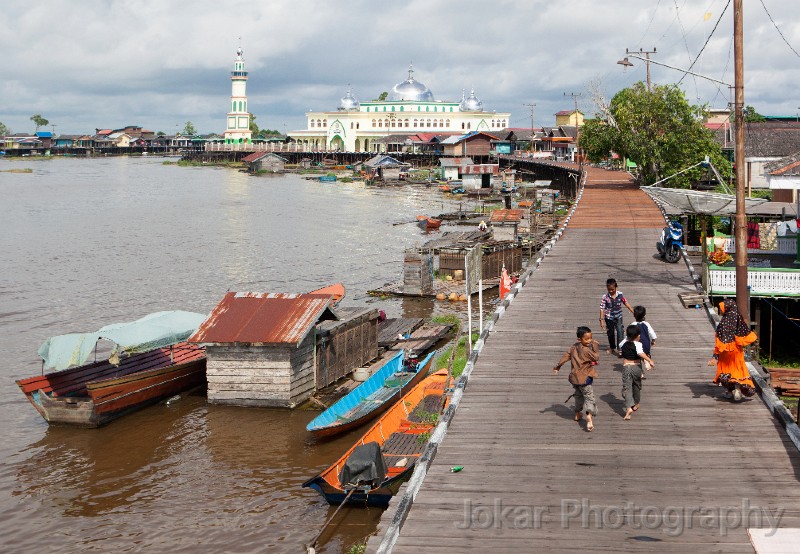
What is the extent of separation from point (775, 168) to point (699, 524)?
25.3m

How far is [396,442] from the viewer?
16.0 meters

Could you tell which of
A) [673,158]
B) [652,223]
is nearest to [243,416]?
[652,223]

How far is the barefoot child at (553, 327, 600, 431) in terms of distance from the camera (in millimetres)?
11453

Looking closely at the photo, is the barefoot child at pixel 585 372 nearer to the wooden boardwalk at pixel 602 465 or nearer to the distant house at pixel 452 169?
the wooden boardwalk at pixel 602 465

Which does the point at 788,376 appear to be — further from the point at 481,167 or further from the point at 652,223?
the point at 481,167

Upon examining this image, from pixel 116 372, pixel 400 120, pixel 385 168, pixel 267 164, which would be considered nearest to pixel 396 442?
pixel 116 372

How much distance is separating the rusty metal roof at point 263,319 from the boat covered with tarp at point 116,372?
2.07 metres

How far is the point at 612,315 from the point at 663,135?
37.1 m

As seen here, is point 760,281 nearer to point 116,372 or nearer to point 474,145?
point 116,372

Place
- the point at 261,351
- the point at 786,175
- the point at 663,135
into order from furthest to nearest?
the point at 663,135 < the point at 786,175 < the point at 261,351

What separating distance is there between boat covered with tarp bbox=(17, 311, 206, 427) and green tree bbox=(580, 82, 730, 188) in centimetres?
3228

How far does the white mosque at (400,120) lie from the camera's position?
6742 inches

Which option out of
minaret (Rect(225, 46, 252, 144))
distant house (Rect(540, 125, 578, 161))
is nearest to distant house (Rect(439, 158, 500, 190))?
distant house (Rect(540, 125, 578, 161))

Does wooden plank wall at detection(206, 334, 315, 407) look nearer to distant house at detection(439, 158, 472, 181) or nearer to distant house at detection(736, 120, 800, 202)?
distant house at detection(736, 120, 800, 202)
